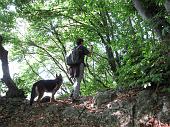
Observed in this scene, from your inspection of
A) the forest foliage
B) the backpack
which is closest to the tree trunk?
the forest foliage

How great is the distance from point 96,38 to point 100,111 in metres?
12.8

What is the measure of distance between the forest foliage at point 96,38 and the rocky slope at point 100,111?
494 mm

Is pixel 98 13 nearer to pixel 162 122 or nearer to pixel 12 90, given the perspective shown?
pixel 12 90

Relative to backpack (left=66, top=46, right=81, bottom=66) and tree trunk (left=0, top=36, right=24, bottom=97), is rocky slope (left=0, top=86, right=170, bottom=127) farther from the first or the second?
backpack (left=66, top=46, right=81, bottom=66)

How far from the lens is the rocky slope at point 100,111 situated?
30.8 ft

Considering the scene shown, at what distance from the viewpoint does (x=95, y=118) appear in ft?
34.0

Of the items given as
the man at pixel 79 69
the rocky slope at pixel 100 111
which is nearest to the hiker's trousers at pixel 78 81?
the man at pixel 79 69

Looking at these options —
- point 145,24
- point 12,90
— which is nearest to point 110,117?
point 145,24

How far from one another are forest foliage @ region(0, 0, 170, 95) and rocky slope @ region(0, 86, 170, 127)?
0.49m

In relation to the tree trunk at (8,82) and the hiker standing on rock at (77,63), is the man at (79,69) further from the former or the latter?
the tree trunk at (8,82)

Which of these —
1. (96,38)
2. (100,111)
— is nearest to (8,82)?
(100,111)

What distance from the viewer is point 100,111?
10.6 metres

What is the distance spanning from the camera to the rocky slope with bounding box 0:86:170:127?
9.38 m

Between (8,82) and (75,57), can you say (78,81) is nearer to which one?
(75,57)
